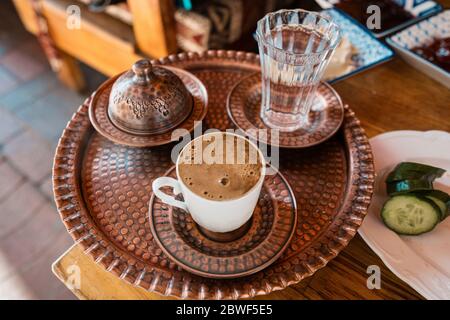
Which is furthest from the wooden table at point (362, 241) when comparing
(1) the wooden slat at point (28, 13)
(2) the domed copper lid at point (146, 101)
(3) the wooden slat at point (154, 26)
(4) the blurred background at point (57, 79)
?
(1) the wooden slat at point (28, 13)

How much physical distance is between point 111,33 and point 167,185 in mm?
857

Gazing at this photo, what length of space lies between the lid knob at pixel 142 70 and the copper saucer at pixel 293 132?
0.50ft

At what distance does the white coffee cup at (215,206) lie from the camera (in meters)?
0.50

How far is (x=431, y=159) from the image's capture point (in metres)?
0.70

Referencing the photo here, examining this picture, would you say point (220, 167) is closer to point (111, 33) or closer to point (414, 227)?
point (414, 227)

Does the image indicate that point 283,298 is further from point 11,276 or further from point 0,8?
point 0,8

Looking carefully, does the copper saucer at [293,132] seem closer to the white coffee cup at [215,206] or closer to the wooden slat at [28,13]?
the white coffee cup at [215,206]

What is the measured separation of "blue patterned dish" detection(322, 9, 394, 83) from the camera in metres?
0.87

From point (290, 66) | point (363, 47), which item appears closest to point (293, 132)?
A: point (290, 66)

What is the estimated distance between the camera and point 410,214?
588mm

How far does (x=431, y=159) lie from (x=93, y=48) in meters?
1.09

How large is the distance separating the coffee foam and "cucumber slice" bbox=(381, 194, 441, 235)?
8.9 inches
